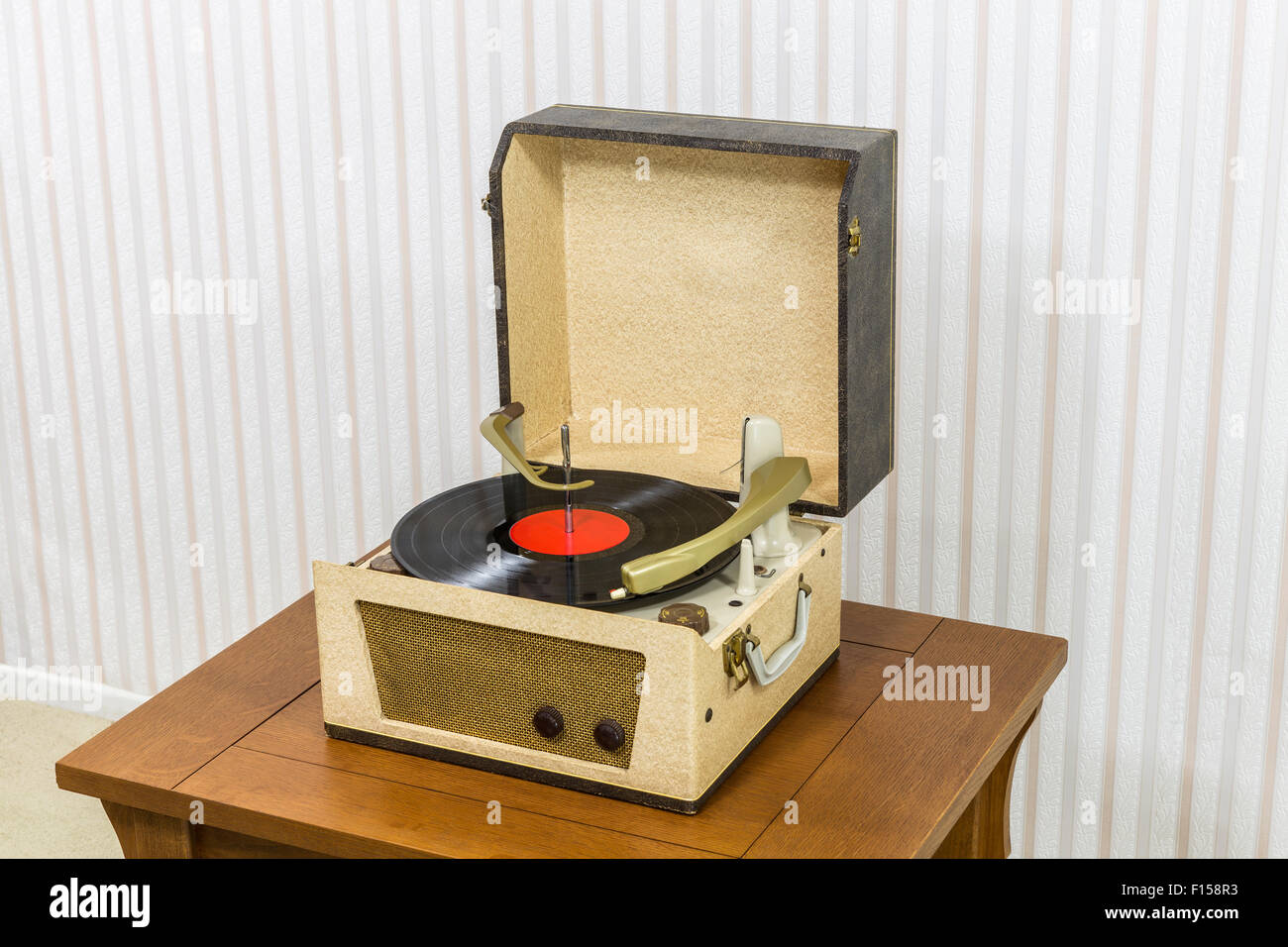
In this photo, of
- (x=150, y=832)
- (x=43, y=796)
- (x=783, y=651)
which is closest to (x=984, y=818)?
(x=783, y=651)

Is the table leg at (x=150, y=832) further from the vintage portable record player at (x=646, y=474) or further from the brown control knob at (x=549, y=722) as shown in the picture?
the brown control knob at (x=549, y=722)

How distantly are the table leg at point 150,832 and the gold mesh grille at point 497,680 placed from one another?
220 mm

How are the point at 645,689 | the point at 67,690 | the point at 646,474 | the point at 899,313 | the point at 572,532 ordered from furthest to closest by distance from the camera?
1. the point at 67,690
2. the point at 899,313
3. the point at 646,474
4. the point at 572,532
5. the point at 645,689

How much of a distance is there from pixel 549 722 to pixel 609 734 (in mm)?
61

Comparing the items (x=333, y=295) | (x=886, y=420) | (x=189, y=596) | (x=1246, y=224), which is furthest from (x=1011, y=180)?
(x=189, y=596)

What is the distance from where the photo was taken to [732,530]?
142 cm

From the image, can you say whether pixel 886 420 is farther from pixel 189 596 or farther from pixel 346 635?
pixel 189 596

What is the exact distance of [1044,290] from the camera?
1898mm

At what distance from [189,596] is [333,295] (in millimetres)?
624

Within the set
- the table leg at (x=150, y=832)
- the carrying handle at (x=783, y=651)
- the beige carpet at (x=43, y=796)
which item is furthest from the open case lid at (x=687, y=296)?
the beige carpet at (x=43, y=796)

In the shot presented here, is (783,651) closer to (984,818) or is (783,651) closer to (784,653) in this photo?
(784,653)

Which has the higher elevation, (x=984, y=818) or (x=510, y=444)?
(x=510, y=444)

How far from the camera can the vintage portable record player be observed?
54.5 inches

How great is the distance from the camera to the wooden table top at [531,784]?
134cm
